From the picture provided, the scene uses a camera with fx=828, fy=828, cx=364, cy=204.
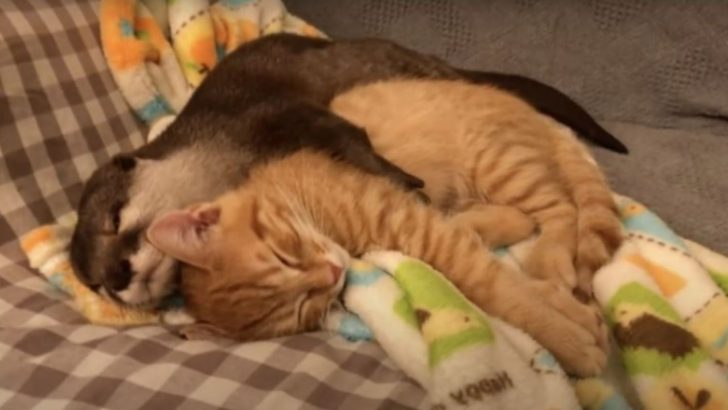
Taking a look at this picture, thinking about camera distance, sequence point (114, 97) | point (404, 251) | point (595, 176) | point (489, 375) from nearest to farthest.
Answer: point (489, 375), point (404, 251), point (595, 176), point (114, 97)

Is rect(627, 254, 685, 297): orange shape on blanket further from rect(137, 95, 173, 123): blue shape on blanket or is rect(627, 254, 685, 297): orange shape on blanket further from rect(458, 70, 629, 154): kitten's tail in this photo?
rect(137, 95, 173, 123): blue shape on blanket

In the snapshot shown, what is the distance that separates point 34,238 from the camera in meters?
1.51

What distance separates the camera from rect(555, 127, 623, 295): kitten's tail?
140 centimetres

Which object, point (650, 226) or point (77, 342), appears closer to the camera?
point (77, 342)

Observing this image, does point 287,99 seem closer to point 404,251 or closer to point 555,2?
point 404,251

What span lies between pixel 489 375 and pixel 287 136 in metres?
0.66

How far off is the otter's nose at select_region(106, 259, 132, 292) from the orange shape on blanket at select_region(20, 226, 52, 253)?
0.22 metres

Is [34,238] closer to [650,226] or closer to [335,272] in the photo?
[335,272]

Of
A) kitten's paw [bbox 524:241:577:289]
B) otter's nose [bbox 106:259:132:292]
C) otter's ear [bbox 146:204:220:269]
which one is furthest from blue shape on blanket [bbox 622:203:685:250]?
otter's nose [bbox 106:259:132:292]

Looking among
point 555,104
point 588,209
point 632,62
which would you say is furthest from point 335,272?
point 632,62

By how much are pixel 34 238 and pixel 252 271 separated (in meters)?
0.48

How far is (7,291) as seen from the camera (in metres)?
1.42

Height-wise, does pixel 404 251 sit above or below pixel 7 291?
above

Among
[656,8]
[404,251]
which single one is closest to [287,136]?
[404,251]
